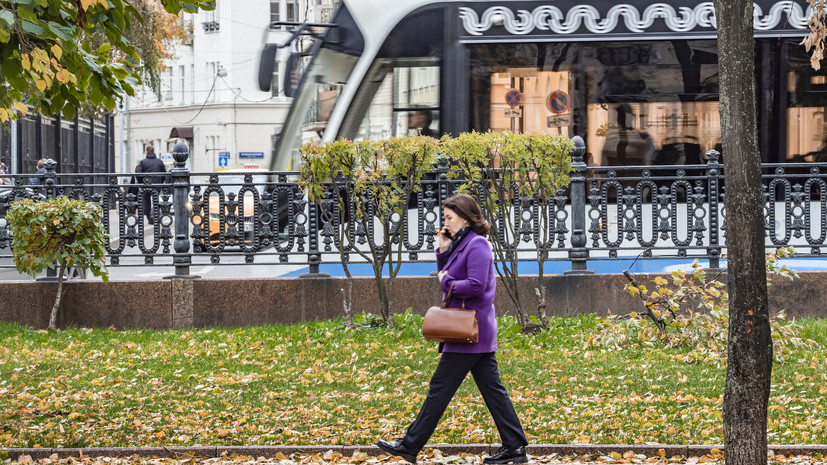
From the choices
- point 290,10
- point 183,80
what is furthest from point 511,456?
point 183,80

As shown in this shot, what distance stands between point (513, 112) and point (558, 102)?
592 millimetres

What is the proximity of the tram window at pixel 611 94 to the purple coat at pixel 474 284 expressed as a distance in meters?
7.18

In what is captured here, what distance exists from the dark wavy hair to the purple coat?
1.9 inches

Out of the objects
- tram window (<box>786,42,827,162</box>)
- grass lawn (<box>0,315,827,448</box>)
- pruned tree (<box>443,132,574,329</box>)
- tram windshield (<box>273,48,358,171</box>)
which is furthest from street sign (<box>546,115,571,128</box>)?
grass lawn (<box>0,315,827,448</box>)

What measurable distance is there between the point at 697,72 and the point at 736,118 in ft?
27.4

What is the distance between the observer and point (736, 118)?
5465mm

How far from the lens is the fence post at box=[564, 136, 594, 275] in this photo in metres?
12.0

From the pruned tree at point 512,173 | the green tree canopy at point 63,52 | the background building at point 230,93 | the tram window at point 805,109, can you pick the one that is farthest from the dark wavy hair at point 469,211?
the background building at point 230,93

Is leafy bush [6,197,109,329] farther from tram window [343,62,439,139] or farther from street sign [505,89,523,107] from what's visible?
street sign [505,89,523,107]

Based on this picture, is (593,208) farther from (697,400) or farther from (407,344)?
(697,400)

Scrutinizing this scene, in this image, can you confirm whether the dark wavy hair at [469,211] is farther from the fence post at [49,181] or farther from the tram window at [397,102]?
the fence post at [49,181]

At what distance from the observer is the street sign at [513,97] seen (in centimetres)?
1345

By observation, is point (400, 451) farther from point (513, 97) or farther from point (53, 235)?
point (513, 97)

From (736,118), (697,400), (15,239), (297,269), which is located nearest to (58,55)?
(736,118)
